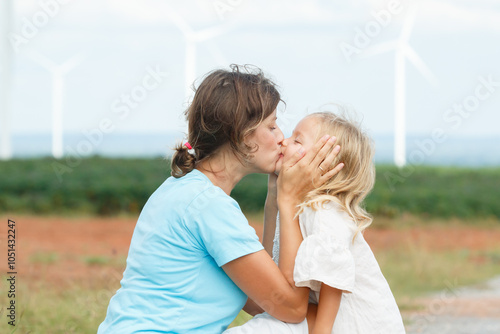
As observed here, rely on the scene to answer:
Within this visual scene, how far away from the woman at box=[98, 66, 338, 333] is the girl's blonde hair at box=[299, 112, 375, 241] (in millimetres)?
72

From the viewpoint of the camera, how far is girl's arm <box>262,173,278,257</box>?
330cm

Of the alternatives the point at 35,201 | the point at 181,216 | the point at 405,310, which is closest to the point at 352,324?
the point at 181,216

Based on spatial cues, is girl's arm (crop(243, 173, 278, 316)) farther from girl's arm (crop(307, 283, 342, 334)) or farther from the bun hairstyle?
girl's arm (crop(307, 283, 342, 334))

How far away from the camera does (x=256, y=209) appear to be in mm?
10203

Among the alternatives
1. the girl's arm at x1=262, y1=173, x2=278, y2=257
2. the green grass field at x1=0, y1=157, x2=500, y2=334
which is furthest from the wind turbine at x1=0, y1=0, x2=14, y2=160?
the girl's arm at x1=262, y1=173, x2=278, y2=257

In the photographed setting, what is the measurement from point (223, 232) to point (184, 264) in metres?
0.22

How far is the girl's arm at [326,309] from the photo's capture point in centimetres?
281

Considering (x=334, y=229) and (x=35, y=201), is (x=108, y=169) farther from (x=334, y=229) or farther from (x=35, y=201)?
(x=334, y=229)

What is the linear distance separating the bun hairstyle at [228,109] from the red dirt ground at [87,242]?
406 centimetres

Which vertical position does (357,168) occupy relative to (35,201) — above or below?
above

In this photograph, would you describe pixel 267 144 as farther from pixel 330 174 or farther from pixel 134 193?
pixel 134 193

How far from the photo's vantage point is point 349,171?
3.06m

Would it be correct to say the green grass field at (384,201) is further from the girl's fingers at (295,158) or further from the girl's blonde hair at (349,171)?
the girl's fingers at (295,158)

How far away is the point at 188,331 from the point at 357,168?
1040 mm
